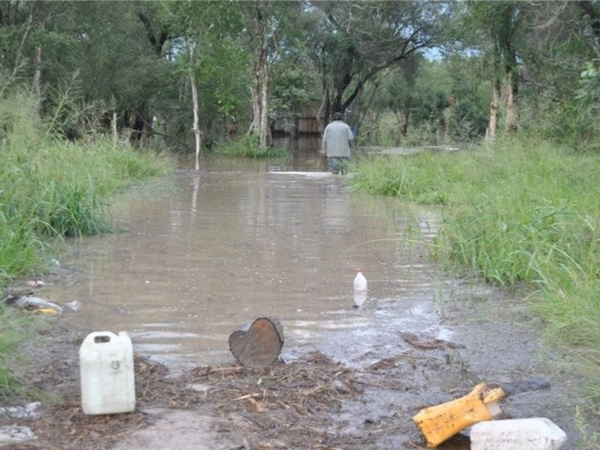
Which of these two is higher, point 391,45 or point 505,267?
point 391,45

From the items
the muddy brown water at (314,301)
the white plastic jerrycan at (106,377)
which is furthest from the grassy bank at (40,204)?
the white plastic jerrycan at (106,377)

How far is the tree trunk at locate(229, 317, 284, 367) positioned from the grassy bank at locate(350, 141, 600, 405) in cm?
173

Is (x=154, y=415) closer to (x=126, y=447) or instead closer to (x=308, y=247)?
(x=126, y=447)

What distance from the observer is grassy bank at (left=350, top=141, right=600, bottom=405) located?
5.52 m

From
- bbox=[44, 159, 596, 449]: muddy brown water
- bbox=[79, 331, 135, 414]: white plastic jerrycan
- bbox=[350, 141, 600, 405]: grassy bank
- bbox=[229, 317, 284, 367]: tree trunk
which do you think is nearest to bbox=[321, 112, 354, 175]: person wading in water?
bbox=[350, 141, 600, 405]: grassy bank

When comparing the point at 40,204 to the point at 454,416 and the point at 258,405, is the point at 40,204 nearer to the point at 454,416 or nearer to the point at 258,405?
the point at 258,405

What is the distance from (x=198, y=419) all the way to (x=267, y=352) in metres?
0.93

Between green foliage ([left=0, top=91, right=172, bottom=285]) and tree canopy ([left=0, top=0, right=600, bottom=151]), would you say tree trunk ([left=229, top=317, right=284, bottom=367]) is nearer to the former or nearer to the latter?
green foliage ([left=0, top=91, right=172, bottom=285])

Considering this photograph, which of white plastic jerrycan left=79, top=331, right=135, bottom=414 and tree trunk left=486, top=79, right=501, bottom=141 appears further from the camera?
tree trunk left=486, top=79, right=501, bottom=141

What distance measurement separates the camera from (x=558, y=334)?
5508mm

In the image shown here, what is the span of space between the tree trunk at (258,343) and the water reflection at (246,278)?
21 cm

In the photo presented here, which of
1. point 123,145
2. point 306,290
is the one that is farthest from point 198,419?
point 123,145

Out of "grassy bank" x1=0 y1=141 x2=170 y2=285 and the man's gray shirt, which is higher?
the man's gray shirt

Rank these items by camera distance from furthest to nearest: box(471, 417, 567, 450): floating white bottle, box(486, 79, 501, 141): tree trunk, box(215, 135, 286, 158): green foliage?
box(215, 135, 286, 158): green foliage < box(486, 79, 501, 141): tree trunk < box(471, 417, 567, 450): floating white bottle
